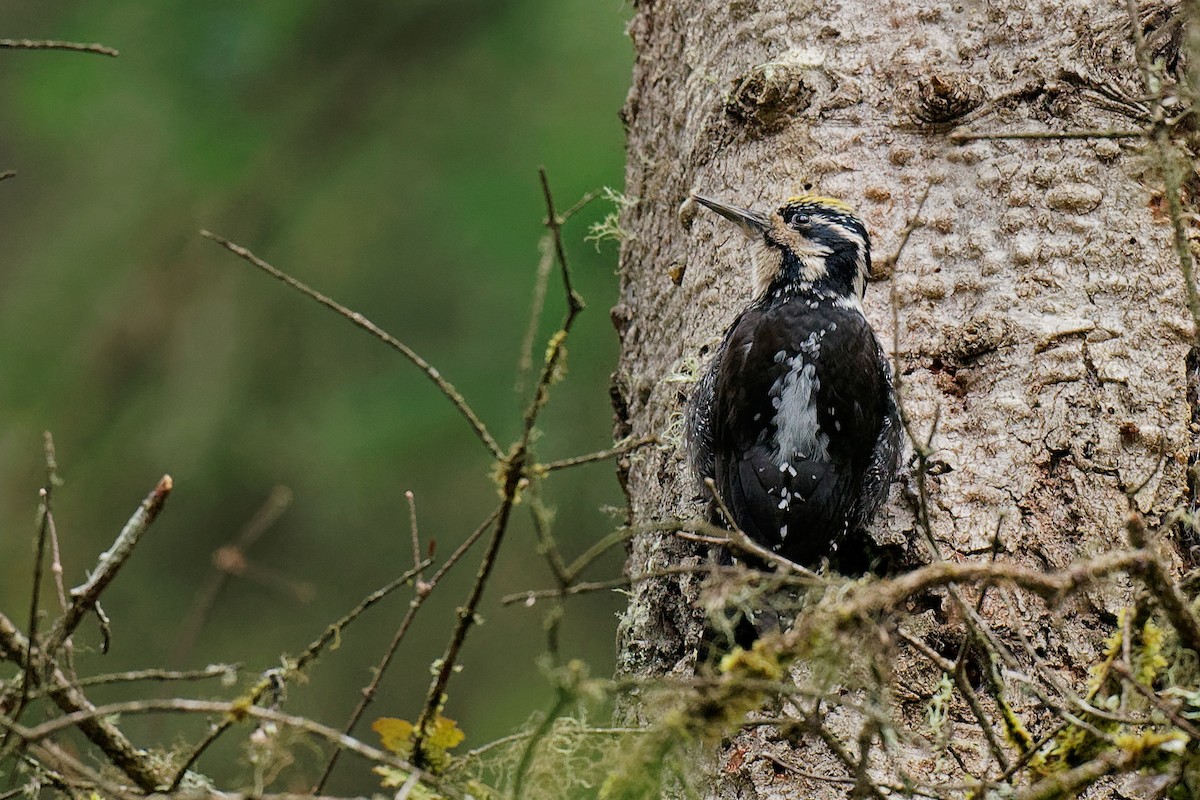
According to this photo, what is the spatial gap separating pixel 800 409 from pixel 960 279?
470mm

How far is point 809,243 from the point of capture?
11.3 ft

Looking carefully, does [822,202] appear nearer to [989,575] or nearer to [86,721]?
[989,575]

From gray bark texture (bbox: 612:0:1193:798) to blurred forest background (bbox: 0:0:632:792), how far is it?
183 cm

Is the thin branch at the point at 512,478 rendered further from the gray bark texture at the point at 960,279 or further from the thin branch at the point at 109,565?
the gray bark texture at the point at 960,279

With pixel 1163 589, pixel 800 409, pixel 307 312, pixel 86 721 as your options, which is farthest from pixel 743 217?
pixel 307 312

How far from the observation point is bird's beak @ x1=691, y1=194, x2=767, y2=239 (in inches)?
134

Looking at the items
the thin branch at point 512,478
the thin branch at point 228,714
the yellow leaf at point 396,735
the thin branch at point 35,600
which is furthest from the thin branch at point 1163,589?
the thin branch at point 35,600

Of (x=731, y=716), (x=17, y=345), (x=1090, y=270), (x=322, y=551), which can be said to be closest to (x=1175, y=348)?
(x=1090, y=270)

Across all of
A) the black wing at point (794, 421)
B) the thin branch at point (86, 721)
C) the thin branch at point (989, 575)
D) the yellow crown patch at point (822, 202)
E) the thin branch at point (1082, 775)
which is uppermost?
the yellow crown patch at point (822, 202)

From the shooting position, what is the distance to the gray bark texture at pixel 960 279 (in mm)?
2908

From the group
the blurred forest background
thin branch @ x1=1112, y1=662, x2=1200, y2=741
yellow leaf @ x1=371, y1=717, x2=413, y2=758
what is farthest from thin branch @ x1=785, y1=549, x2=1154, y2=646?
the blurred forest background

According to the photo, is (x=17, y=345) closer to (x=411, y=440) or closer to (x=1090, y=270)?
(x=411, y=440)

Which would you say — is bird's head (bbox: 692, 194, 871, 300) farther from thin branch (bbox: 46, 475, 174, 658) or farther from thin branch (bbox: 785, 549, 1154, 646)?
thin branch (bbox: 46, 475, 174, 658)

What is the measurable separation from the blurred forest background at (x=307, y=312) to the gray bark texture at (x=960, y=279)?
1832mm
